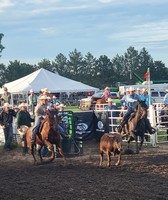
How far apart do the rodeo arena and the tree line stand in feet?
253

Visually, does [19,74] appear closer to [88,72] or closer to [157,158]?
[88,72]

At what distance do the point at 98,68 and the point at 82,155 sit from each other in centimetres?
9832

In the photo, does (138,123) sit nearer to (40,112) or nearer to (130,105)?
(130,105)

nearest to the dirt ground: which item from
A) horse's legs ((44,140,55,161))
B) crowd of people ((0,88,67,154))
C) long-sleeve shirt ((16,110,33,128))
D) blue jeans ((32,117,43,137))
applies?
horse's legs ((44,140,55,161))

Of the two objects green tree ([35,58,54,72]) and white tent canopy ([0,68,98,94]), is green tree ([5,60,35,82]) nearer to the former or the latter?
green tree ([35,58,54,72])

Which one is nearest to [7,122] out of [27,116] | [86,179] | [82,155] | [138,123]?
[27,116]

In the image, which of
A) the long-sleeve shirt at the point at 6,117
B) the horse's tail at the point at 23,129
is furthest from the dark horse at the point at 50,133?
the long-sleeve shirt at the point at 6,117

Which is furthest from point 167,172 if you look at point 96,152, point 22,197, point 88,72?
point 88,72

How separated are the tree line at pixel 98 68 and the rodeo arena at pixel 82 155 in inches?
3034

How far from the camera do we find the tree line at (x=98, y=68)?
338 ft

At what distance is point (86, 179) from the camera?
10.0 m

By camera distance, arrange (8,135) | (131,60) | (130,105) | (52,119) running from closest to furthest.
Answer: (52,119) → (130,105) → (8,135) → (131,60)

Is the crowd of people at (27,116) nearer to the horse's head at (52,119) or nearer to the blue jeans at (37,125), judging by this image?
the blue jeans at (37,125)

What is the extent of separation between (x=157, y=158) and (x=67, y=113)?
347 cm
